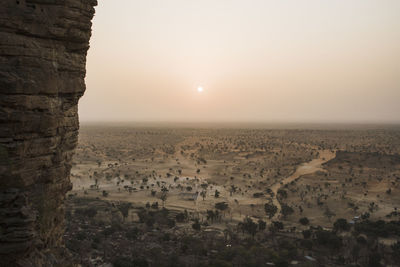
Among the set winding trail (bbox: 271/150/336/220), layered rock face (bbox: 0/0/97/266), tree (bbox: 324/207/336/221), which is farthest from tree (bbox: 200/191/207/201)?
layered rock face (bbox: 0/0/97/266)

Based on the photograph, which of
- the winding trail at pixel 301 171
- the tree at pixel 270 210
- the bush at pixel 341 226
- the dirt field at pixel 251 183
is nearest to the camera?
the bush at pixel 341 226

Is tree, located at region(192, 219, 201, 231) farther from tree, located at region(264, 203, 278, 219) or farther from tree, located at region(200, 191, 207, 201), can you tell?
tree, located at region(200, 191, 207, 201)

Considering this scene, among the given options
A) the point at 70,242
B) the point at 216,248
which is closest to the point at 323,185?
the point at 216,248

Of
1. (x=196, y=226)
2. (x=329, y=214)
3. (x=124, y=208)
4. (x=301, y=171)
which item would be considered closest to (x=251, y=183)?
(x=301, y=171)

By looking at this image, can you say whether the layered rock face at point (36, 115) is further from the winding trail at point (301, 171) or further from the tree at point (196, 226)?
the winding trail at point (301, 171)

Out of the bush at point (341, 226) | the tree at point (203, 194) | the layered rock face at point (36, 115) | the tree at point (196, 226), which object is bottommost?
the tree at point (203, 194)

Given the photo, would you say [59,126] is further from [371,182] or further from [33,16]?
[371,182]

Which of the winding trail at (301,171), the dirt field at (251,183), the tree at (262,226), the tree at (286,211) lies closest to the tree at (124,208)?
the dirt field at (251,183)

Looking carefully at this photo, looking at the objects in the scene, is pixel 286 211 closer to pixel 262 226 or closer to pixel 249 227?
pixel 262 226

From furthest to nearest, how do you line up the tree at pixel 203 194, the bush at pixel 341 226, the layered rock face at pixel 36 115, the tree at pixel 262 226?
1. the tree at pixel 203 194
2. the bush at pixel 341 226
3. the tree at pixel 262 226
4. the layered rock face at pixel 36 115
